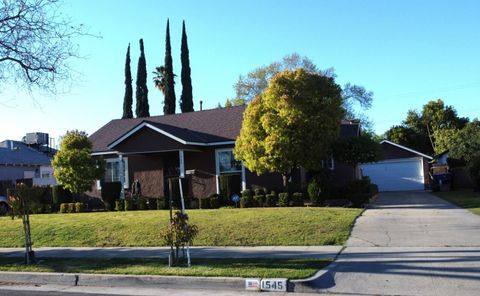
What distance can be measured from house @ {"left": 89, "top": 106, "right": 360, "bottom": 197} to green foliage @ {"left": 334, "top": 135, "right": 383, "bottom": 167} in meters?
2.41

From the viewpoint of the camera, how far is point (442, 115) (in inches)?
2370

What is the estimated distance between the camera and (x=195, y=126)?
27328 mm

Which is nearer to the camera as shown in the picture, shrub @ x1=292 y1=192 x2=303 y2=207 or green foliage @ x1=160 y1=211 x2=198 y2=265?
green foliage @ x1=160 y1=211 x2=198 y2=265

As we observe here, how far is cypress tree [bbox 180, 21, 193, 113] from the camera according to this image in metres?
48.4

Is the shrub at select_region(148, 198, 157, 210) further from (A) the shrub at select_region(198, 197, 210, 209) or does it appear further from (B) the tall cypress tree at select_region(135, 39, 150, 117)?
(B) the tall cypress tree at select_region(135, 39, 150, 117)

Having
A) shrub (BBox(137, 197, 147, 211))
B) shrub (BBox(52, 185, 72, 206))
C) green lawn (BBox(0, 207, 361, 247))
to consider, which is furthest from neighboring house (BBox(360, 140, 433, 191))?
shrub (BBox(52, 185, 72, 206))

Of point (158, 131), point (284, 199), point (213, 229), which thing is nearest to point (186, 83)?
point (158, 131)

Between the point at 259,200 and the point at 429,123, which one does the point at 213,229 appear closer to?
the point at 259,200

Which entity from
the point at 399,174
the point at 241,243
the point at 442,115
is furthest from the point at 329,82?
the point at 442,115

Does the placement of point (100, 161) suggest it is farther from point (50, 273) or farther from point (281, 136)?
point (50, 273)

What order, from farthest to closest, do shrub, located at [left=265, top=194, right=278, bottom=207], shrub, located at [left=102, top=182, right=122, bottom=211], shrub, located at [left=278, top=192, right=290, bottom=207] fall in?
1. shrub, located at [left=102, top=182, right=122, bottom=211]
2. shrub, located at [left=265, top=194, right=278, bottom=207]
3. shrub, located at [left=278, top=192, right=290, bottom=207]

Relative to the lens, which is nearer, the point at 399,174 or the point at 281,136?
the point at 281,136

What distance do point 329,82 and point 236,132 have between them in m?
5.87

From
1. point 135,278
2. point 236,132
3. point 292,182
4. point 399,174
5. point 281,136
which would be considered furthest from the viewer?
point 399,174
